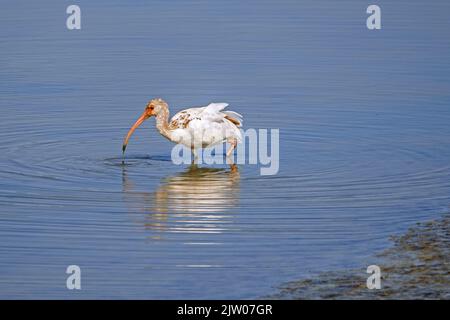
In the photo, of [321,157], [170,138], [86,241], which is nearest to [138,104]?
[170,138]

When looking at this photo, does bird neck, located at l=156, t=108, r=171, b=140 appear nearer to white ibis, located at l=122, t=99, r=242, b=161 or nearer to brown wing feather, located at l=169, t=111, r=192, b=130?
white ibis, located at l=122, t=99, r=242, b=161

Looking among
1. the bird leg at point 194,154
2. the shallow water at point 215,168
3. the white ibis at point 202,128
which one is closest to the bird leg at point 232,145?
the white ibis at point 202,128

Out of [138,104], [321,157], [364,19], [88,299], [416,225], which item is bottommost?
[88,299]

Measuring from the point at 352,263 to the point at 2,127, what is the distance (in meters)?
7.15

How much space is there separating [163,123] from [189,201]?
2708 mm

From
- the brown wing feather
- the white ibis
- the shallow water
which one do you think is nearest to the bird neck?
the white ibis

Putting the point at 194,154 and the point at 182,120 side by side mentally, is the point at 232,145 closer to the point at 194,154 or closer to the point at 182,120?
the point at 194,154

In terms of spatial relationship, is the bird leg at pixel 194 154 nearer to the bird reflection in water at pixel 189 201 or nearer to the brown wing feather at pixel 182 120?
the brown wing feather at pixel 182 120

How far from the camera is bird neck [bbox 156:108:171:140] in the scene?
1522cm

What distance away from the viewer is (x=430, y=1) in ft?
84.0

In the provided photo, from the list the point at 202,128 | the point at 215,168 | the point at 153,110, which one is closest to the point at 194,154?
the point at 202,128

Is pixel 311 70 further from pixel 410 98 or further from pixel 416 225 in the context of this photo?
pixel 416 225

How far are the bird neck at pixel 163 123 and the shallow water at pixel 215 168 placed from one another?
0.98 ft

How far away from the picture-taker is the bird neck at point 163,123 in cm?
1522
